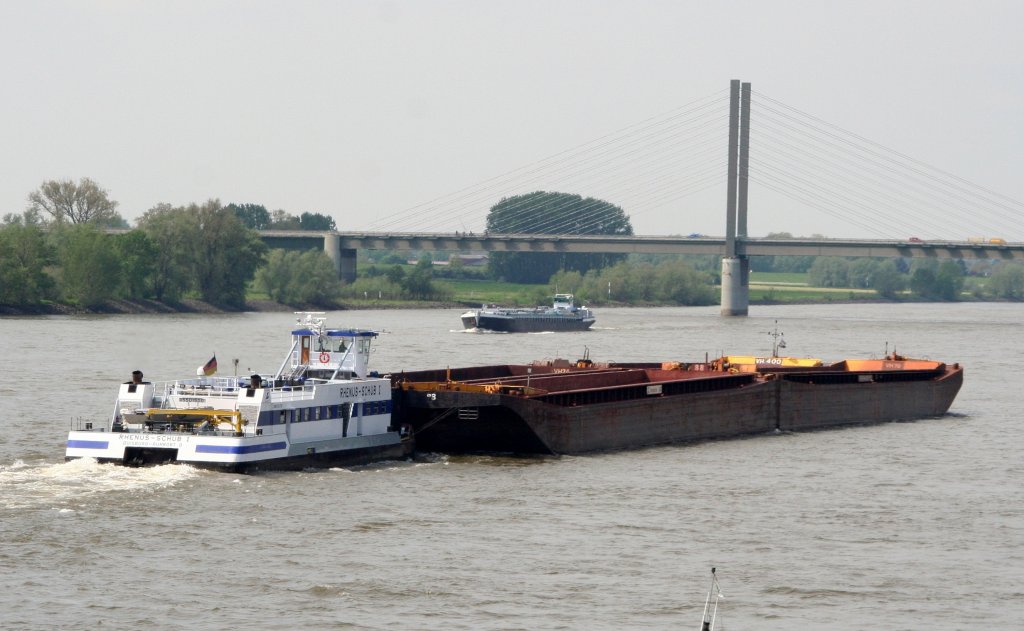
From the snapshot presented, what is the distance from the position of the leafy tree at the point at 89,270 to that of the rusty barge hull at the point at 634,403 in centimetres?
6380

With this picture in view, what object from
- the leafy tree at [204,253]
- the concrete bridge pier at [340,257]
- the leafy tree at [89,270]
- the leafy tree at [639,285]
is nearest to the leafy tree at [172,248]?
the leafy tree at [204,253]

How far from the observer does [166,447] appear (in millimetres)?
32875

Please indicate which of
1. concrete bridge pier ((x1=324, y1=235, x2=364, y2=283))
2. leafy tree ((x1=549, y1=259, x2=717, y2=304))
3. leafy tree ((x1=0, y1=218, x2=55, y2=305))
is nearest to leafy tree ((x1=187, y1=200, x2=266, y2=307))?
leafy tree ((x1=0, y1=218, x2=55, y2=305))

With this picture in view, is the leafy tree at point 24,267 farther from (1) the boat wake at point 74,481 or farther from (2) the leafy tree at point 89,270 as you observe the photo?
(1) the boat wake at point 74,481

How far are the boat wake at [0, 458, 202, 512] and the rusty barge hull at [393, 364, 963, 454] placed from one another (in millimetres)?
7918

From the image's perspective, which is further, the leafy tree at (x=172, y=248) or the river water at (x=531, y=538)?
the leafy tree at (x=172, y=248)

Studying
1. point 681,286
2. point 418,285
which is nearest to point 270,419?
point 418,285

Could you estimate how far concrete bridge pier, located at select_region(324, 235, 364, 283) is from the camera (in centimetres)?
14262

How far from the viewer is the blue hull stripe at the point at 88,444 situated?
33.1 metres

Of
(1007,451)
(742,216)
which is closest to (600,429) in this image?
(1007,451)

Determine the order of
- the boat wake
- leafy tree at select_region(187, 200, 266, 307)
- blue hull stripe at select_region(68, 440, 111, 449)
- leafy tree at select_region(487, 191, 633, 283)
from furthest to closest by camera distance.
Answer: leafy tree at select_region(487, 191, 633, 283)
leafy tree at select_region(187, 200, 266, 307)
blue hull stripe at select_region(68, 440, 111, 449)
the boat wake

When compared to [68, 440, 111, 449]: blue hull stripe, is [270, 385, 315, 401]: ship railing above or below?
above

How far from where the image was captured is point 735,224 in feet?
426

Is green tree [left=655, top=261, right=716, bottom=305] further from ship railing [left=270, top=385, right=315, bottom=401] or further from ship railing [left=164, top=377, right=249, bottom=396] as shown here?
ship railing [left=270, top=385, right=315, bottom=401]
